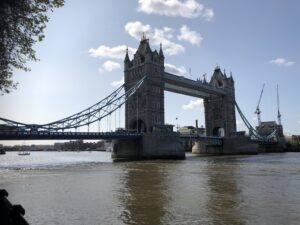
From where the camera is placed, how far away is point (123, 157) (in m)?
68.8

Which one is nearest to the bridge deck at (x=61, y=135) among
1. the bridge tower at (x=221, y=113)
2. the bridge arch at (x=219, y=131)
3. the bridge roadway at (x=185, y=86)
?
the bridge roadway at (x=185, y=86)

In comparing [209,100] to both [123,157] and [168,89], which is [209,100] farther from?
Result: [123,157]

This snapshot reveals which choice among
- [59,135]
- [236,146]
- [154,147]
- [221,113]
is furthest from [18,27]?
[221,113]

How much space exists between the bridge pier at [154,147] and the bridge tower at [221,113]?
4171cm

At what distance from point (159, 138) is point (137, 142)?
4.01 metres

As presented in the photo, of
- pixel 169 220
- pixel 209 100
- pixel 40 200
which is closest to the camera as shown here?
pixel 169 220

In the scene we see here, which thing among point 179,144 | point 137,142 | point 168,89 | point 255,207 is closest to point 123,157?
point 137,142

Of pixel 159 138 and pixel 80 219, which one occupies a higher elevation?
pixel 159 138

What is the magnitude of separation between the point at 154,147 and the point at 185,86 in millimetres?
25463

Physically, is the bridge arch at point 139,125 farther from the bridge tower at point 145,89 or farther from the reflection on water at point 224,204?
the reflection on water at point 224,204

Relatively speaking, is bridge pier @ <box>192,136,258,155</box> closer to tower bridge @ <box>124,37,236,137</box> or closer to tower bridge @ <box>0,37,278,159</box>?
tower bridge @ <box>0,37,278,159</box>

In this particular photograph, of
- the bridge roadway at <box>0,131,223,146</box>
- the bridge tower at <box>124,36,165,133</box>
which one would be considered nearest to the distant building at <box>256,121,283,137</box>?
the bridge tower at <box>124,36,165,133</box>

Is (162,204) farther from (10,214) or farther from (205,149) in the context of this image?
(205,149)

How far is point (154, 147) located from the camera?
65.1 meters
